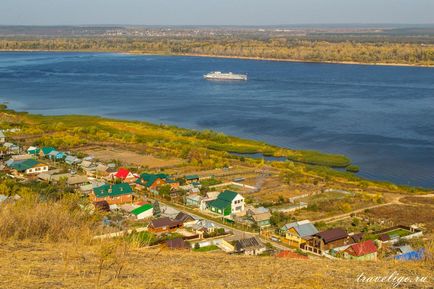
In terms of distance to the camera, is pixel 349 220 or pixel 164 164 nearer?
pixel 349 220

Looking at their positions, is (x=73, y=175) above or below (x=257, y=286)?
below

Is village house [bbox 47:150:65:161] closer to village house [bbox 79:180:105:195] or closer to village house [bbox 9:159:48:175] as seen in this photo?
village house [bbox 9:159:48:175]

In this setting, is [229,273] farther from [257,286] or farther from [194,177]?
[194,177]

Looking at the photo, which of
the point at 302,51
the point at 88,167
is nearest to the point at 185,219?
the point at 88,167

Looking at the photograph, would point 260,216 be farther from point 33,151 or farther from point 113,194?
point 33,151

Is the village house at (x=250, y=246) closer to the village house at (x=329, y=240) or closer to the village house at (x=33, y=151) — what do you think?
the village house at (x=329, y=240)

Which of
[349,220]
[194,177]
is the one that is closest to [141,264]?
[349,220]
